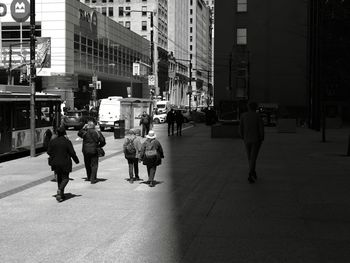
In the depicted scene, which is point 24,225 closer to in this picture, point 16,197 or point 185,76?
point 16,197

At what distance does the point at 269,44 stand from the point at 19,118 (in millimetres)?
43405

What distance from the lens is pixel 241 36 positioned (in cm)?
6125

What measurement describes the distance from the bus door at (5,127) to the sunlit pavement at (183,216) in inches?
115

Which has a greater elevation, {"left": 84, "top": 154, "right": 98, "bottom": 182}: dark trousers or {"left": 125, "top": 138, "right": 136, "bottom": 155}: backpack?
{"left": 125, "top": 138, "right": 136, "bottom": 155}: backpack

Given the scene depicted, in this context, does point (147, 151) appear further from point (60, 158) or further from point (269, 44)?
point (269, 44)

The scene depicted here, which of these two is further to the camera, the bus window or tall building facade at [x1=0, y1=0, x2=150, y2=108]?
tall building facade at [x1=0, y1=0, x2=150, y2=108]

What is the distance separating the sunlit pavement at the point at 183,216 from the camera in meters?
7.01

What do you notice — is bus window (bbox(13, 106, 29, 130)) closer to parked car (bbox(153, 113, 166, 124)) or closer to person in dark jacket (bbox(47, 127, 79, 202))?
person in dark jacket (bbox(47, 127, 79, 202))

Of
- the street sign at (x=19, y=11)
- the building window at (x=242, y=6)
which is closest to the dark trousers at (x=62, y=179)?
the building window at (x=242, y=6)

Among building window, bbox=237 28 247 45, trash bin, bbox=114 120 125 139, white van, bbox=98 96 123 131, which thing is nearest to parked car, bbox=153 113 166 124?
building window, bbox=237 28 247 45

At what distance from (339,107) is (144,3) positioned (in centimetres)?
7562

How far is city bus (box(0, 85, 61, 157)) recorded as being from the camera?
19.7 meters

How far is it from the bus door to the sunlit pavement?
9.61ft

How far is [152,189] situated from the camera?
12.6 metres
